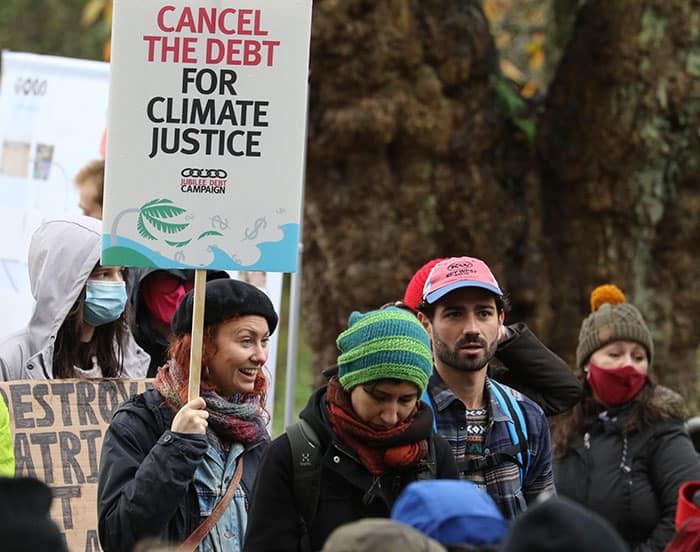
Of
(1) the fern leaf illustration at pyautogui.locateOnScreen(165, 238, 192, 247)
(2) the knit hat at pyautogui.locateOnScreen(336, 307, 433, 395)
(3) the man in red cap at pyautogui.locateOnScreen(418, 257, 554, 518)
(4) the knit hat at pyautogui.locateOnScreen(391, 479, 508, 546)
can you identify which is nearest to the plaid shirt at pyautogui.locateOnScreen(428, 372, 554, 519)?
(3) the man in red cap at pyautogui.locateOnScreen(418, 257, 554, 518)

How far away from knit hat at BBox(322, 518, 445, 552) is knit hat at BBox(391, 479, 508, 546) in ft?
0.40

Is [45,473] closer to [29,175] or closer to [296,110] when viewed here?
[296,110]

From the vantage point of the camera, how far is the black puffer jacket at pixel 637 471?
603 centimetres

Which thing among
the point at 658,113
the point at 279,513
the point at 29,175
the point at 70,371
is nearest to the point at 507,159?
the point at 658,113

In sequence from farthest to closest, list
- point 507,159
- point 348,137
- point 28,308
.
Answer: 1. point 507,159
2. point 348,137
3. point 28,308

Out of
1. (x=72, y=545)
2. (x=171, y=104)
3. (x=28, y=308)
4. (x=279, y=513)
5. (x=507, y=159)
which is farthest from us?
(x=507, y=159)

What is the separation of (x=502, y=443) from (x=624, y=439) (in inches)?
62.1

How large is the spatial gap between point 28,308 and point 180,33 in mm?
3313

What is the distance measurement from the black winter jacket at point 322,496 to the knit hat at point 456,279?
945 millimetres

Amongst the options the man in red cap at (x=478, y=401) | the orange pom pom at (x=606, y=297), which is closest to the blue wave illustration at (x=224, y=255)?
the man in red cap at (x=478, y=401)

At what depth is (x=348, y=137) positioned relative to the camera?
8.66 m

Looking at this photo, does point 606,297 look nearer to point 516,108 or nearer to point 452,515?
→ point 516,108

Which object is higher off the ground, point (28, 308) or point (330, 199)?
point (330, 199)

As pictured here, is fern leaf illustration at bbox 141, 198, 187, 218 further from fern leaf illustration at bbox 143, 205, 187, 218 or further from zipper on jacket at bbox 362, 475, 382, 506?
zipper on jacket at bbox 362, 475, 382, 506
